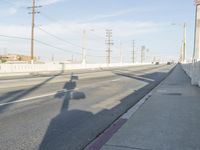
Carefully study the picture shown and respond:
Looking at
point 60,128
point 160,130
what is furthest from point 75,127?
point 160,130

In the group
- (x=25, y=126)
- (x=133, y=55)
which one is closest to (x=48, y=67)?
(x=25, y=126)

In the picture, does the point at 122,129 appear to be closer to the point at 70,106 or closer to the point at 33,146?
the point at 33,146

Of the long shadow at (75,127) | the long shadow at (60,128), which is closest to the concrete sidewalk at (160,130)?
the long shadow at (75,127)

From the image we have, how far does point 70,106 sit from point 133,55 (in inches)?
5963

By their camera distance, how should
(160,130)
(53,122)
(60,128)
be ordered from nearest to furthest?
(160,130)
(60,128)
(53,122)

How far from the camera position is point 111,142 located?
6.58 metres

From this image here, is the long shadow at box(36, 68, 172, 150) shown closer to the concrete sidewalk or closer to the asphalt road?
the asphalt road

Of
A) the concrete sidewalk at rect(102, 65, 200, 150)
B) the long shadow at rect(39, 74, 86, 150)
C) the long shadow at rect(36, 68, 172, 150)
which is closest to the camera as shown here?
the concrete sidewalk at rect(102, 65, 200, 150)

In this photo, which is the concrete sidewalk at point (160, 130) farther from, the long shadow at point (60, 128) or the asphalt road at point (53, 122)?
the long shadow at point (60, 128)

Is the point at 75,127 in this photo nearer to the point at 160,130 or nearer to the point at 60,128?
the point at 60,128

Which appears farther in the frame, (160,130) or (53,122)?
(53,122)

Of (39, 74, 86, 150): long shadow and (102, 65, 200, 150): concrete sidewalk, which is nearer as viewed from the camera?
(102, 65, 200, 150): concrete sidewalk

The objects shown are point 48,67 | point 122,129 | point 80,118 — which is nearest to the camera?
point 122,129

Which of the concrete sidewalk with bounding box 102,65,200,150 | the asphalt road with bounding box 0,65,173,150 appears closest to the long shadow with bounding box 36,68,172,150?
the asphalt road with bounding box 0,65,173,150
